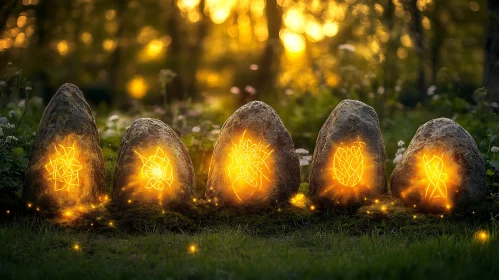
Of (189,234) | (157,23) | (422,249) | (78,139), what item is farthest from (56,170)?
(157,23)

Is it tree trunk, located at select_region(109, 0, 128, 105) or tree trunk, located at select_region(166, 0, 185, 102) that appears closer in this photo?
tree trunk, located at select_region(166, 0, 185, 102)

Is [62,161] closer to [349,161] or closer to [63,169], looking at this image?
[63,169]

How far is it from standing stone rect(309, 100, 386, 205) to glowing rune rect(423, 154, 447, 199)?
1.62ft

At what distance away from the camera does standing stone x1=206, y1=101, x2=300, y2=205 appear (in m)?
5.55

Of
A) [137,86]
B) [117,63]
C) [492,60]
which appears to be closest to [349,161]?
[492,60]

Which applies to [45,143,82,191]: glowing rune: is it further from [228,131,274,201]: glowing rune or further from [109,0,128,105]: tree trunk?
[109,0,128,105]: tree trunk

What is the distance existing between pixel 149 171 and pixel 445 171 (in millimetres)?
2984

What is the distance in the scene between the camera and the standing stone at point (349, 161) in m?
5.49

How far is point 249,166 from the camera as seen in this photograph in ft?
18.2

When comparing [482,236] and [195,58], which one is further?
[195,58]

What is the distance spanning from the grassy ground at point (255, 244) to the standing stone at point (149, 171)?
213mm

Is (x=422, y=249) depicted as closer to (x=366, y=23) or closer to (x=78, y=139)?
(x=78, y=139)

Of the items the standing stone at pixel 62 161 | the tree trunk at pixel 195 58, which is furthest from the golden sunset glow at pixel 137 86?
the standing stone at pixel 62 161

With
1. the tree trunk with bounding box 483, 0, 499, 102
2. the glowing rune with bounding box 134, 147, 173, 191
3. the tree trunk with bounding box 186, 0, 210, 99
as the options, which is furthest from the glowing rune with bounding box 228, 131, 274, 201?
the tree trunk with bounding box 186, 0, 210, 99
